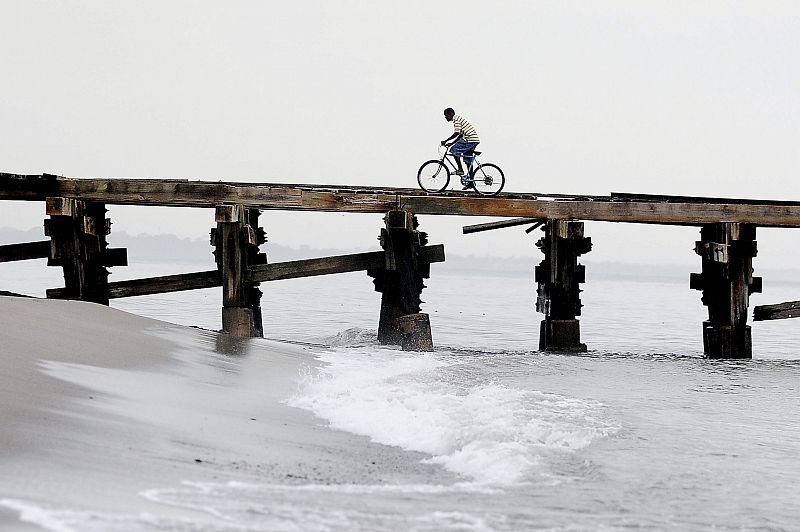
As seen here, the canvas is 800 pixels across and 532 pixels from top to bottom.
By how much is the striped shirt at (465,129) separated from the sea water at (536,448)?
4646 millimetres

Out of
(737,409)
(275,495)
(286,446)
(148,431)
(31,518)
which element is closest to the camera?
(31,518)

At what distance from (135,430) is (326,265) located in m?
8.82

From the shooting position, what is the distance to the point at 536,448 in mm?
6613

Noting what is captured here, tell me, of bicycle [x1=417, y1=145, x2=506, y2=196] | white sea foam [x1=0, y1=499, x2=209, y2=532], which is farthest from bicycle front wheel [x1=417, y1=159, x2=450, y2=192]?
white sea foam [x1=0, y1=499, x2=209, y2=532]

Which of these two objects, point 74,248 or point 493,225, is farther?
point 493,225

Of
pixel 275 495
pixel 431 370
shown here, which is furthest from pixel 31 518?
pixel 431 370

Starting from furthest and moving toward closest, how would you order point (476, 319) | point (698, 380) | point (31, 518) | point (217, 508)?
point (476, 319)
point (698, 380)
point (217, 508)
point (31, 518)

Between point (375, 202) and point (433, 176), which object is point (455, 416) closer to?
point (375, 202)

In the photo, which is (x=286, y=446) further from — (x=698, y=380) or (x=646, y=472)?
(x=698, y=380)

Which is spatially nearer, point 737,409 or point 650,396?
point 737,409

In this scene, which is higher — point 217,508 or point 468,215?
point 468,215

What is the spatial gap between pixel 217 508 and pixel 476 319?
3420 cm

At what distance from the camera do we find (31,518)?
365 cm

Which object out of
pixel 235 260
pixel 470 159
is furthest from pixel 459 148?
pixel 235 260
